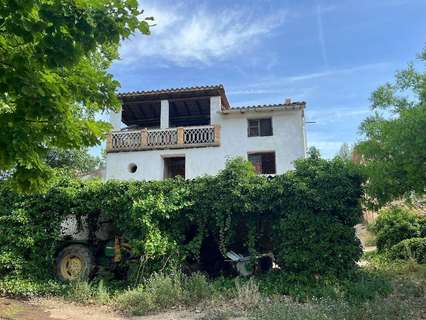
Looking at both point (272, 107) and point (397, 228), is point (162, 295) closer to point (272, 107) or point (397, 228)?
point (397, 228)

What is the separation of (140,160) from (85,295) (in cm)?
985

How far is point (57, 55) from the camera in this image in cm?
347

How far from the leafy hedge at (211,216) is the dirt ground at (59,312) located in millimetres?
1411

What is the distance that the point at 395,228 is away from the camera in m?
13.7

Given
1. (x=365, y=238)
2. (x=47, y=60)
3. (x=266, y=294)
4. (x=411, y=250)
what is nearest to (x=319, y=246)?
(x=266, y=294)

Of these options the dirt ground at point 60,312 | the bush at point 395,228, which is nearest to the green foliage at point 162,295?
the dirt ground at point 60,312

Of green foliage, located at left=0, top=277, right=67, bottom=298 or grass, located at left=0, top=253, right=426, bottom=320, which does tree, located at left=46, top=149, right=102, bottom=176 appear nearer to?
green foliage, located at left=0, top=277, right=67, bottom=298

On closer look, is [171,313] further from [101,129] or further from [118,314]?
[101,129]

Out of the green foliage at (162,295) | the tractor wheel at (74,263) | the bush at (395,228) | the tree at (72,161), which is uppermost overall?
the tree at (72,161)

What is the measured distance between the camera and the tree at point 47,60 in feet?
11.3

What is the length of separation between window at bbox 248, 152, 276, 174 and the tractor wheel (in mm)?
10044

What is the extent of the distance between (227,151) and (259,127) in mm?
2112

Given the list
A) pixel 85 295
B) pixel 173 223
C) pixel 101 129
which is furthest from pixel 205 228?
pixel 101 129

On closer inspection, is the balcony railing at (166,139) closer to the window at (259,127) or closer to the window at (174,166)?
the window at (174,166)
